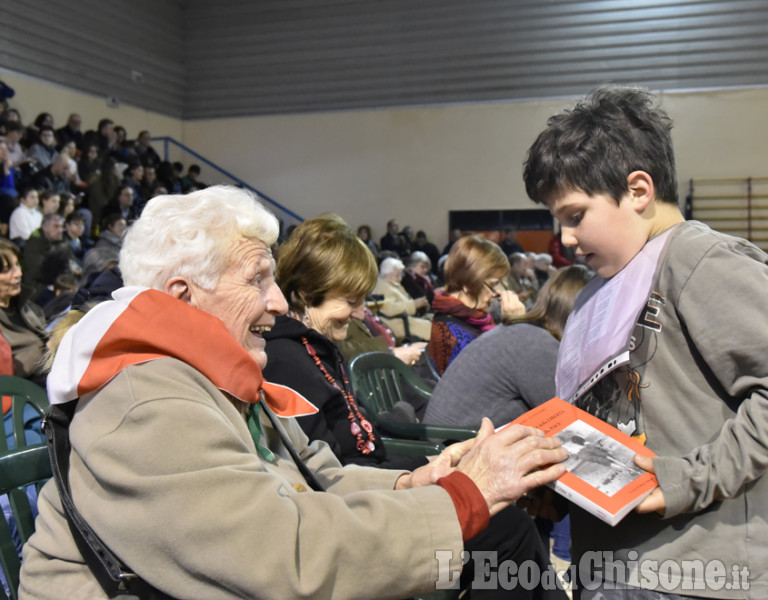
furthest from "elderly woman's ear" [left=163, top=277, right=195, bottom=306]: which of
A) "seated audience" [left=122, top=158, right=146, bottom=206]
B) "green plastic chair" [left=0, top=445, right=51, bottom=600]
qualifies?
"seated audience" [left=122, top=158, right=146, bottom=206]

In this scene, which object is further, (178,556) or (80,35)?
(80,35)

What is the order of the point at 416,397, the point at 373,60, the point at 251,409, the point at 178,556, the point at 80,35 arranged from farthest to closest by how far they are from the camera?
the point at 373,60, the point at 80,35, the point at 416,397, the point at 251,409, the point at 178,556

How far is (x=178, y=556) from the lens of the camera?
1035 mm

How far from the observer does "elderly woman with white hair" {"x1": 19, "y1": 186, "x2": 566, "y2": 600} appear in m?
1.04

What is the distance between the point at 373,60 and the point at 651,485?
12.6 m

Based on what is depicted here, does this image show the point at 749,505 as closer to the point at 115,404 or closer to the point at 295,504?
the point at 295,504

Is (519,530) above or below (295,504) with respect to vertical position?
below

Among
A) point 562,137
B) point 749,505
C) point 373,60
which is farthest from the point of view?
point 373,60

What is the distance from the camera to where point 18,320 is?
3422mm

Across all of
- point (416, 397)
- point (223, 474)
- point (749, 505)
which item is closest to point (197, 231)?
point (223, 474)

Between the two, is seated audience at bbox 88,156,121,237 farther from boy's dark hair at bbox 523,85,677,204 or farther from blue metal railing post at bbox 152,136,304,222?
boy's dark hair at bbox 523,85,677,204

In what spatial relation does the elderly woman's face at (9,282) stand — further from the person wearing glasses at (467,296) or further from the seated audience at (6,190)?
the seated audience at (6,190)

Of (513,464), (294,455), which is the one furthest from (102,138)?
(513,464)

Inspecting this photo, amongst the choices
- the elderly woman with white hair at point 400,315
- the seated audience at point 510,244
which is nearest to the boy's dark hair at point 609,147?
the elderly woman with white hair at point 400,315
